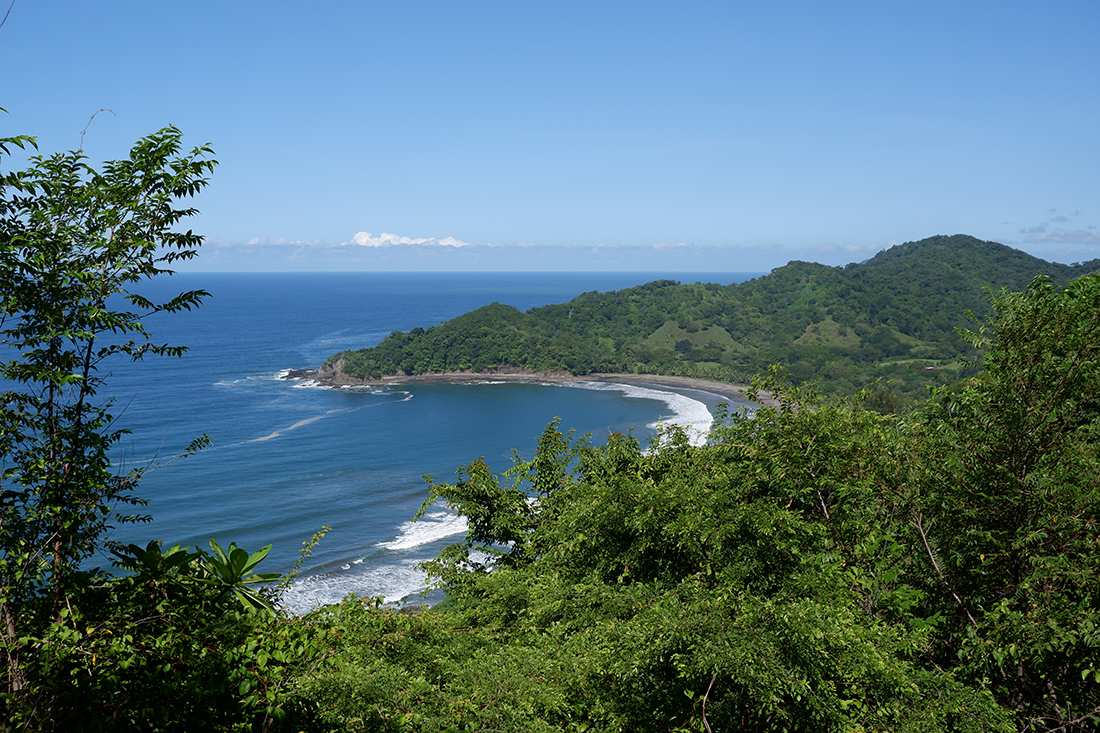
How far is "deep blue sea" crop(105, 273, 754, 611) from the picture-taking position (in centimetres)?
3328

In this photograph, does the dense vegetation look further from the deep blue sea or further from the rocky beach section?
the rocky beach section

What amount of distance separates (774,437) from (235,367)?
278 ft

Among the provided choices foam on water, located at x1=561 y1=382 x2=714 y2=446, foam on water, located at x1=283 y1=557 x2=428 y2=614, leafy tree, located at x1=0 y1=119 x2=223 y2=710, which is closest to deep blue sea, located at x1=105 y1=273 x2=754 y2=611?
foam on water, located at x1=283 y1=557 x2=428 y2=614

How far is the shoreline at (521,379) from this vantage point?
3189 inches

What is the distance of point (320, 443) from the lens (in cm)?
5291

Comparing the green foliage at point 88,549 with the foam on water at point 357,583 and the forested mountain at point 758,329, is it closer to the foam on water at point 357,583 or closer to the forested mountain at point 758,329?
the foam on water at point 357,583

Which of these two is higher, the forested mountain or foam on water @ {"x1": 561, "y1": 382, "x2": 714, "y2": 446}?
the forested mountain

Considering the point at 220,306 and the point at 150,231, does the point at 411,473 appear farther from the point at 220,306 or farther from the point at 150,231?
the point at 220,306

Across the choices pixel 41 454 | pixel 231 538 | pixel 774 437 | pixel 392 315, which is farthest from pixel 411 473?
pixel 392 315

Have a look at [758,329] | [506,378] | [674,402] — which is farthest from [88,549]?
[758,329]

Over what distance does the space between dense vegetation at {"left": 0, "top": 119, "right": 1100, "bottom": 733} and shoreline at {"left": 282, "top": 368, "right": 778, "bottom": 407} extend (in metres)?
75.4

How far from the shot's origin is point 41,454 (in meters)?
4.47

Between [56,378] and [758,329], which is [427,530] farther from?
[758,329]

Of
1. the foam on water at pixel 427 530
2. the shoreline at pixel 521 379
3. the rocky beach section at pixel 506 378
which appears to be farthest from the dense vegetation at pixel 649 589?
the shoreline at pixel 521 379
